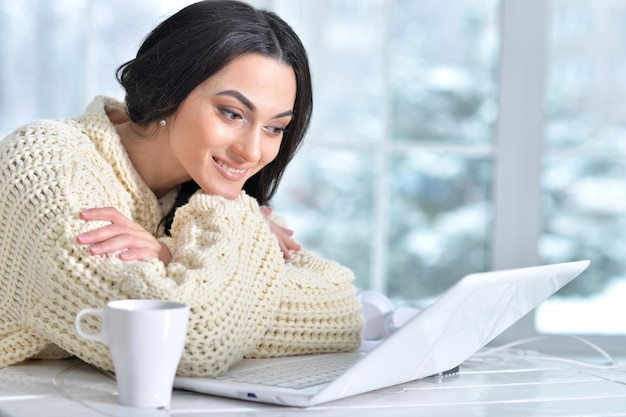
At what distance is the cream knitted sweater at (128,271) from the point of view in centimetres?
106

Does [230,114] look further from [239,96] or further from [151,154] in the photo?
[151,154]

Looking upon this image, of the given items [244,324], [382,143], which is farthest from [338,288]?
[382,143]

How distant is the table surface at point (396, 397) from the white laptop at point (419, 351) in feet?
0.05

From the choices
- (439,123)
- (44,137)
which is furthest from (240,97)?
(439,123)

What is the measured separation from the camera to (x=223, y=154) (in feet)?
4.49

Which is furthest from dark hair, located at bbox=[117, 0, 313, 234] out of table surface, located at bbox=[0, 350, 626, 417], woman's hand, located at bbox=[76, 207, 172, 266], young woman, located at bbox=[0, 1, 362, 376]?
table surface, located at bbox=[0, 350, 626, 417]

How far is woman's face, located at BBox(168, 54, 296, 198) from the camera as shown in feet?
4.34

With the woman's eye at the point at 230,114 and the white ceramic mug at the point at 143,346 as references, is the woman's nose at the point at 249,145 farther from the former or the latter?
the white ceramic mug at the point at 143,346

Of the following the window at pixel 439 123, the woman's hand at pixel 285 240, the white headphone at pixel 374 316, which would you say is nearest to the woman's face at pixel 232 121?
the woman's hand at pixel 285 240

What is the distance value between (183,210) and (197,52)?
233 mm

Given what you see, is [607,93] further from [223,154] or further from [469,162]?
[223,154]

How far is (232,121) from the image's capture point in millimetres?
1339

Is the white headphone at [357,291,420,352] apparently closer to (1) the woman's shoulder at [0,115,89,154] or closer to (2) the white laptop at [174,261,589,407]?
(2) the white laptop at [174,261,589,407]

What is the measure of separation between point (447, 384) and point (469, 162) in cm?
219
